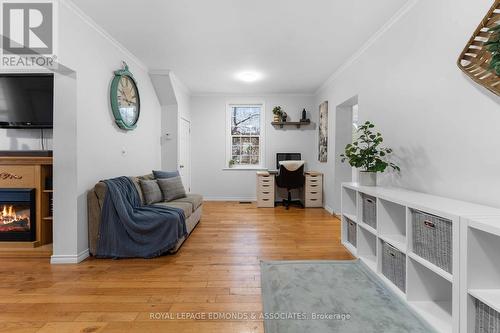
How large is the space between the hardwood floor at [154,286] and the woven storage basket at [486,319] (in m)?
1.14

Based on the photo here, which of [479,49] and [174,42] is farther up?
[174,42]

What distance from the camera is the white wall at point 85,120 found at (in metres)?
2.51

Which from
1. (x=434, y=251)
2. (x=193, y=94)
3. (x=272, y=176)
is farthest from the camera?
(x=193, y=94)

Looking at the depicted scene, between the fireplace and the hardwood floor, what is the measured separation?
26cm

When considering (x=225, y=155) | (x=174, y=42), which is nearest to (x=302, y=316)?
(x=174, y=42)

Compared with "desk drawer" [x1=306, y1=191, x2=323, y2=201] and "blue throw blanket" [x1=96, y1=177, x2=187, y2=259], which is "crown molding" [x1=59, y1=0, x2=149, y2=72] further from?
"desk drawer" [x1=306, y1=191, x2=323, y2=201]

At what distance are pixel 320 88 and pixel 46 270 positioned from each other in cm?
522

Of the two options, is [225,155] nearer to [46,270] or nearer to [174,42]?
[174,42]

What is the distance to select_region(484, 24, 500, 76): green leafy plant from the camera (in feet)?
4.58

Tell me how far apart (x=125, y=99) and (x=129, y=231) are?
182 cm

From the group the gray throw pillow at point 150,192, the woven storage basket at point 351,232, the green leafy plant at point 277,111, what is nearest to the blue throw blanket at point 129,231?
the gray throw pillow at point 150,192

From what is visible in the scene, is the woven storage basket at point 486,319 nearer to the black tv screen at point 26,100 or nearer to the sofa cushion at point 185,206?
the sofa cushion at point 185,206

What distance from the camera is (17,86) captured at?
2762 millimetres

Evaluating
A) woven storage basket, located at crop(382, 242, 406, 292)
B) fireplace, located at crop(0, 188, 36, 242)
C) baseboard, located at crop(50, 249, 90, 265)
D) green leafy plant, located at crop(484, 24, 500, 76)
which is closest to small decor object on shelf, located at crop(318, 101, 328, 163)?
woven storage basket, located at crop(382, 242, 406, 292)
